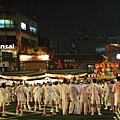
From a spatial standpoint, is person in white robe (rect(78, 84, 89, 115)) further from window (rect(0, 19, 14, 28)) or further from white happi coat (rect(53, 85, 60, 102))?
window (rect(0, 19, 14, 28))

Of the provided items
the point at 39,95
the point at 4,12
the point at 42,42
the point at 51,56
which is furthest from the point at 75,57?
the point at 39,95

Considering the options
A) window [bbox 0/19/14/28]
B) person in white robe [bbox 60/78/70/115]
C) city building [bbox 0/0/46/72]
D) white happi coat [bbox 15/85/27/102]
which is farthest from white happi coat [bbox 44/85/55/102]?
window [bbox 0/19/14/28]

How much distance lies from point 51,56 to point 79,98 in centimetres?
4510

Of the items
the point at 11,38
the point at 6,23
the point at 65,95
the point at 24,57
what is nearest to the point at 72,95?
the point at 65,95

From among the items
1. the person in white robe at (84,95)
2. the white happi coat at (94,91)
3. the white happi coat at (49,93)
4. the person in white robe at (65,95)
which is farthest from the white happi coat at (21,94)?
the white happi coat at (94,91)

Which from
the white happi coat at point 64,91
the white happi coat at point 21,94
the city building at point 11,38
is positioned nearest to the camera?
the white happi coat at point 64,91

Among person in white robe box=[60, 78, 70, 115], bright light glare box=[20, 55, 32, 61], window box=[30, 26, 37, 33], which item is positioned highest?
window box=[30, 26, 37, 33]

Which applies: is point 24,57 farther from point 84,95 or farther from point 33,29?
point 84,95

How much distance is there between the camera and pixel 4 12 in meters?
60.2

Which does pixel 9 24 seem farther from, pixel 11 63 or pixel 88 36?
pixel 88 36

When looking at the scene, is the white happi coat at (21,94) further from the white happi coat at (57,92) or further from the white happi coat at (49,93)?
the white happi coat at (57,92)

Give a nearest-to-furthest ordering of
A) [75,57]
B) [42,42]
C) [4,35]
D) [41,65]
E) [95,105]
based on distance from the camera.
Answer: [95,105] → [41,65] → [4,35] → [75,57] → [42,42]

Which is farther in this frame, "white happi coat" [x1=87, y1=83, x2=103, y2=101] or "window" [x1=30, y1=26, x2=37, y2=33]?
"window" [x1=30, y1=26, x2=37, y2=33]

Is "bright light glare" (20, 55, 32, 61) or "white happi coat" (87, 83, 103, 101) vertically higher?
"bright light glare" (20, 55, 32, 61)
